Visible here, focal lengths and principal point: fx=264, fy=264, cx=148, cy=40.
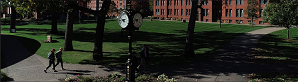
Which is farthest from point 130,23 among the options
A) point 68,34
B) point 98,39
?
point 68,34

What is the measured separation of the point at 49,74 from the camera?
50.3 feet

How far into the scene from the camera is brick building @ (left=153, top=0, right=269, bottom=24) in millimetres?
62062

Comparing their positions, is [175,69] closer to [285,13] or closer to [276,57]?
[276,57]

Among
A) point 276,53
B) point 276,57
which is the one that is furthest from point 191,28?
point 276,53

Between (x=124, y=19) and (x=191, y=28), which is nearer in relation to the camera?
(x=124, y=19)

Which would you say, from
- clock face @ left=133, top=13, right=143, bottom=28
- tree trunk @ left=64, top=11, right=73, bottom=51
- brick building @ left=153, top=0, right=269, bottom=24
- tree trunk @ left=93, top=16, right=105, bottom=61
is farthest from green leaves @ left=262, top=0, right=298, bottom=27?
clock face @ left=133, top=13, right=143, bottom=28

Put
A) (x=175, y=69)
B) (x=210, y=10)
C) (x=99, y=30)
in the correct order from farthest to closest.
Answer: (x=210, y=10), (x=99, y=30), (x=175, y=69)

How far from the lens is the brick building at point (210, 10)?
6206 centimetres

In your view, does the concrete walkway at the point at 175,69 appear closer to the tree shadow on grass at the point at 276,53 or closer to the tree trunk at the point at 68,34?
the tree shadow on grass at the point at 276,53

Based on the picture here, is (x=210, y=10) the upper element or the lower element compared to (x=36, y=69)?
upper

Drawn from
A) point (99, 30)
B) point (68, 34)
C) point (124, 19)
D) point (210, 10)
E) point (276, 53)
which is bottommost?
point (276, 53)


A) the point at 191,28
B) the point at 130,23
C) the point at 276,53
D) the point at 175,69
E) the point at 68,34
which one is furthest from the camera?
the point at 68,34

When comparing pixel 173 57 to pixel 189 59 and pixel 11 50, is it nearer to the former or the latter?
pixel 189 59

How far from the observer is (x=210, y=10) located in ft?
226
